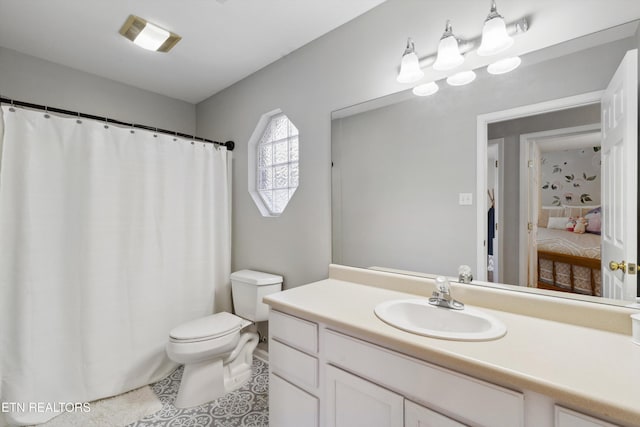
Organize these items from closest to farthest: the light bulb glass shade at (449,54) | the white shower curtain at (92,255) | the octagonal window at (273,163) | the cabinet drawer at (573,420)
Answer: the cabinet drawer at (573,420) < the light bulb glass shade at (449,54) < the white shower curtain at (92,255) < the octagonal window at (273,163)

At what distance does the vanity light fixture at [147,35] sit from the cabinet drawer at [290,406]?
2115mm

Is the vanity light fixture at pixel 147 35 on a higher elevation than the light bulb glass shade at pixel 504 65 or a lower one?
higher

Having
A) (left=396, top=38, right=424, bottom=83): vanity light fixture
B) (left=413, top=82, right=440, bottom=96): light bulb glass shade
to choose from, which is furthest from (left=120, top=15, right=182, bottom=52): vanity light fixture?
(left=413, top=82, right=440, bottom=96): light bulb glass shade

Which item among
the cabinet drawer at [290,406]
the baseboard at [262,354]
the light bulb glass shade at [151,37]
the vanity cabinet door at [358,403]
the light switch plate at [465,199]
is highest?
the light bulb glass shade at [151,37]

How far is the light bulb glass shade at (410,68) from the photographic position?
1392 mm

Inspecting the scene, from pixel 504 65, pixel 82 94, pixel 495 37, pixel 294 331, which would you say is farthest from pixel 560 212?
pixel 82 94

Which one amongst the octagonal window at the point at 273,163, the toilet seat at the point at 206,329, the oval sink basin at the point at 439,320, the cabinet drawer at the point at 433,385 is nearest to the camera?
the cabinet drawer at the point at 433,385

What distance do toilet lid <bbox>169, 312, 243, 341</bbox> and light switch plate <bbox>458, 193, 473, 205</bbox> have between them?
5.09 ft

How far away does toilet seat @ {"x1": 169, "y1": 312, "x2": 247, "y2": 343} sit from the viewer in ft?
5.49

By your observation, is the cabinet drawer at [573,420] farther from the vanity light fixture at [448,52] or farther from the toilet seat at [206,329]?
the toilet seat at [206,329]

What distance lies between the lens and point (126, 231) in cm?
190

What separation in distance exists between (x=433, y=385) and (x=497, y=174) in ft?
2.91

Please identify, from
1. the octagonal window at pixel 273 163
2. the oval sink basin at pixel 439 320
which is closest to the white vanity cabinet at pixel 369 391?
the oval sink basin at pixel 439 320

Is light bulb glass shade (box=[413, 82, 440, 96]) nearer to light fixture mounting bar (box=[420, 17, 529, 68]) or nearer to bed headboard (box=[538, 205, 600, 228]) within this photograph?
light fixture mounting bar (box=[420, 17, 529, 68])
